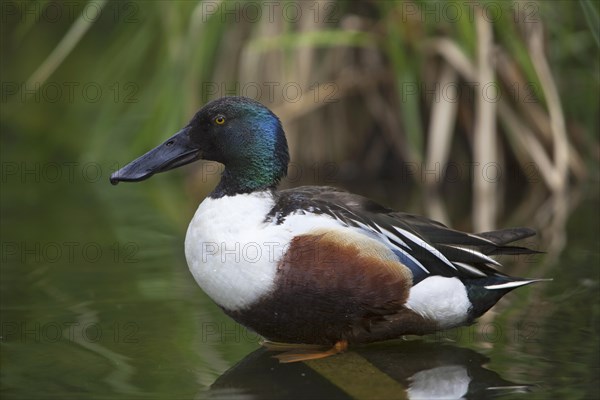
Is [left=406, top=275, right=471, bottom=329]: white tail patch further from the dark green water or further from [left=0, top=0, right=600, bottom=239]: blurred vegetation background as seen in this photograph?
[left=0, top=0, right=600, bottom=239]: blurred vegetation background

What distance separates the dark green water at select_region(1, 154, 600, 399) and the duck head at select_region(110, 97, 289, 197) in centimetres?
61

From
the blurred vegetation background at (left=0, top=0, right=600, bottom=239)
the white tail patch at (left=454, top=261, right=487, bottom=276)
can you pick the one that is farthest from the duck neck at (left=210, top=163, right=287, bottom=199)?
the blurred vegetation background at (left=0, top=0, right=600, bottom=239)

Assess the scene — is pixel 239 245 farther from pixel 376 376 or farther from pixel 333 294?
pixel 376 376

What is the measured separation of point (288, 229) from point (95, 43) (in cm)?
583

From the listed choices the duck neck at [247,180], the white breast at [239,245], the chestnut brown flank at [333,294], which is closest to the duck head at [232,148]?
Result: the duck neck at [247,180]

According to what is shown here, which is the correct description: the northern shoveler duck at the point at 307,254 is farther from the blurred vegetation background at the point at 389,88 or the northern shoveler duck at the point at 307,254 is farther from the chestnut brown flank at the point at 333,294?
the blurred vegetation background at the point at 389,88

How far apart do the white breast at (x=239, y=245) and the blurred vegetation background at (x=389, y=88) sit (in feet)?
7.62

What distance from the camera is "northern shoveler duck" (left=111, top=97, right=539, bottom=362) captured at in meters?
3.46

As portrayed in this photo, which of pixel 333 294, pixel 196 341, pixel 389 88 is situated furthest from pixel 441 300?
pixel 389 88

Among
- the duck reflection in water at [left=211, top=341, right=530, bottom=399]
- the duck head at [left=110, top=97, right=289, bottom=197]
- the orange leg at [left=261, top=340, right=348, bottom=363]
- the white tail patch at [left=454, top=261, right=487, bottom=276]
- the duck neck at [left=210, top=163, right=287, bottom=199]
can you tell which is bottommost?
the duck reflection in water at [left=211, top=341, right=530, bottom=399]

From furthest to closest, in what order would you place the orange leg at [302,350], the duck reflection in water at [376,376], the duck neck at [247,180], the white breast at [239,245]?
1. the duck neck at [247,180]
2. the orange leg at [302,350]
3. the white breast at [239,245]
4. the duck reflection in water at [376,376]

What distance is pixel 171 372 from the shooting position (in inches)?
135

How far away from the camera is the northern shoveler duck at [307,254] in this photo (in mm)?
3461

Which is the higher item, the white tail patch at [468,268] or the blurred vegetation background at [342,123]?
the blurred vegetation background at [342,123]
